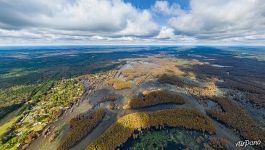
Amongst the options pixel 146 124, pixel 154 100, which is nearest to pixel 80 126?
pixel 146 124

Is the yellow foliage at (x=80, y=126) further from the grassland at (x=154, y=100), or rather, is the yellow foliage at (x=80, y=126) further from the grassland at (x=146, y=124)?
the grassland at (x=154, y=100)

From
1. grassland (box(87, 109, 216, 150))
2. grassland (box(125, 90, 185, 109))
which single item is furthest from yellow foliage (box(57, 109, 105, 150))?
grassland (box(125, 90, 185, 109))

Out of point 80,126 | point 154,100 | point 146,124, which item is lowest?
point 80,126

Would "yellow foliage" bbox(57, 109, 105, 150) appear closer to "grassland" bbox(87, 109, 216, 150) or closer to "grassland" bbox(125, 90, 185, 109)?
"grassland" bbox(87, 109, 216, 150)

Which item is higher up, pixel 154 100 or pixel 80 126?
pixel 154 100

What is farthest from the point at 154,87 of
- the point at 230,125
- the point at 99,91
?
the point at 230,125

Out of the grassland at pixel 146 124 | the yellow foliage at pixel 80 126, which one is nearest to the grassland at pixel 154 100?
the grassland at pixel 146 124

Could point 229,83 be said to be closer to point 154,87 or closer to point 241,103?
point 241,103

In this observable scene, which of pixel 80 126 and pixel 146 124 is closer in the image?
pixel 146 124

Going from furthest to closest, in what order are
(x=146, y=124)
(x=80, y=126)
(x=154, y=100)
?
(x=154, y=100)
(x=80, y=126)
(x=146, y=124)

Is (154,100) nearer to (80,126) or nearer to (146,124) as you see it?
(146,124)
